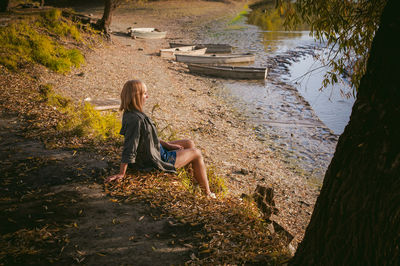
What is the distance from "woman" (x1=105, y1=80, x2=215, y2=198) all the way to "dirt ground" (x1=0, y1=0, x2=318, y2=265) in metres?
0.68

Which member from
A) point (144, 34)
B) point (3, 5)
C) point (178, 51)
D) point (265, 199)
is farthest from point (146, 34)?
point (265, 199)

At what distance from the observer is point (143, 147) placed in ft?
15.1

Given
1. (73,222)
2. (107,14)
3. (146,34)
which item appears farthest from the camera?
(146,34)

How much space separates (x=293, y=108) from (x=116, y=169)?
40.3 feet

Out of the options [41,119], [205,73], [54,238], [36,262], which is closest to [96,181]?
[54,238]

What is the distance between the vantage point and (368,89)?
2.55 metres

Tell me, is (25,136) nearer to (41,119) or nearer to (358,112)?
(41,119)

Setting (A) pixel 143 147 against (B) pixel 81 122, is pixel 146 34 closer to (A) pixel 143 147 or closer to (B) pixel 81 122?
(B) pixel 81 122

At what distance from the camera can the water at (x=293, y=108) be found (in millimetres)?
11209

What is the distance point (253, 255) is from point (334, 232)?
3.57 ft

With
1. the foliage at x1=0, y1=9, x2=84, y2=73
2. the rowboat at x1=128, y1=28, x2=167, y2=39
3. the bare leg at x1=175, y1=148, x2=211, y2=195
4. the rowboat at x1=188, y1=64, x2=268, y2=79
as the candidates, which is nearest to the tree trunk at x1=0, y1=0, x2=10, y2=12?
the foliage at x1=0, y1=9, x2=84, y2=73

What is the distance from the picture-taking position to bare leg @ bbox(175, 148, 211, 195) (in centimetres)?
494

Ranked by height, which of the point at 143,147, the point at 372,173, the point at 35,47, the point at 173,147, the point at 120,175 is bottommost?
the point at 120,175

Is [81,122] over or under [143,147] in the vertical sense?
under
